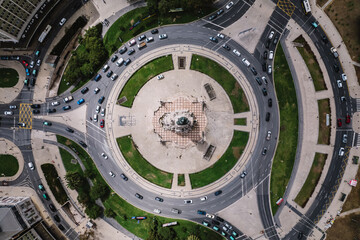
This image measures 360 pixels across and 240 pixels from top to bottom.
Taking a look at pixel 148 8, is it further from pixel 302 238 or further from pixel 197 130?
pixel 302 238

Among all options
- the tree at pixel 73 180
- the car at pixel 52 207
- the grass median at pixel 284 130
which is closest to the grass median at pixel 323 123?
the grass median at pixel 284 130

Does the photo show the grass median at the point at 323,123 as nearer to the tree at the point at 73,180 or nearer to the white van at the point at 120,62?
the white van at the point at 120,62

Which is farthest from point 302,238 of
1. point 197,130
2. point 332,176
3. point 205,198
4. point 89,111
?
point 89,111

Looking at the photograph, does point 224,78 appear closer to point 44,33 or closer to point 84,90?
point 84,90

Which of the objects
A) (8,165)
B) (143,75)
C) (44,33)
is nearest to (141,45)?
(143,75)

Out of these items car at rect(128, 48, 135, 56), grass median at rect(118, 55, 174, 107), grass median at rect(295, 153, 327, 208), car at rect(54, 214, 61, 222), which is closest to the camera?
grass median at rect(295, 153, 327, 208)

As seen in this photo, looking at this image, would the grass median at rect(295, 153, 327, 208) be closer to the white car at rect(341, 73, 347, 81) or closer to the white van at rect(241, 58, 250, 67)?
the white car at rect(341, 73, 347, 81)

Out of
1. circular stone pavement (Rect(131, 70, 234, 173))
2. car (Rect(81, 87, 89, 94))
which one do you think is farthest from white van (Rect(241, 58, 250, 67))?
car (Rect(81, 87, 89, 94))
